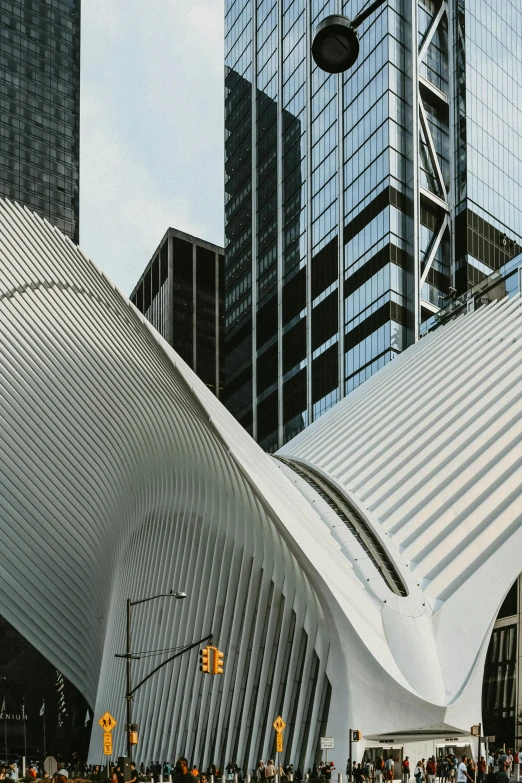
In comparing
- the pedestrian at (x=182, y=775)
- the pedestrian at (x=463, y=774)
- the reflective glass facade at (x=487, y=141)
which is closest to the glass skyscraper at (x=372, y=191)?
the reflective glass facade at (x=487, y=141)

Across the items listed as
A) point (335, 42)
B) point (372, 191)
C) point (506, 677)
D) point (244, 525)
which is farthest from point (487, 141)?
point (335, 42)

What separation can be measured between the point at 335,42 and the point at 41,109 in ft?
467

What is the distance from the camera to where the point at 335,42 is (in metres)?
6.63

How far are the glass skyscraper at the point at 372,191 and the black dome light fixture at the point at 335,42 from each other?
6895 cm

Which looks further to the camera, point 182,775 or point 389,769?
point 389,769

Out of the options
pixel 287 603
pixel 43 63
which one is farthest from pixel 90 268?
pixel 43 63

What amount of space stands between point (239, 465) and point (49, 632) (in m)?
22.2

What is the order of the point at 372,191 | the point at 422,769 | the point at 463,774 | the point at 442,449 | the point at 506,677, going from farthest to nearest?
the point at 372,191, the point at 442,449, the point at 506,677, the point at 422,769, the point at 463,774

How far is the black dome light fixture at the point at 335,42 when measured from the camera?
6.53m

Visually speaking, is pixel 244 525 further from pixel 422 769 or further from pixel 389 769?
pixel 422 769

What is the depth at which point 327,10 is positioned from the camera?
9519 centimetres

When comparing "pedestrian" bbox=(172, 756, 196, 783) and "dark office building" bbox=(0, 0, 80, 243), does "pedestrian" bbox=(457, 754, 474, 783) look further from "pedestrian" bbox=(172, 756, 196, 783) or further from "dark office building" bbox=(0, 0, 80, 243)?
"dark office building" bbox=(0, 0, 80, 243)

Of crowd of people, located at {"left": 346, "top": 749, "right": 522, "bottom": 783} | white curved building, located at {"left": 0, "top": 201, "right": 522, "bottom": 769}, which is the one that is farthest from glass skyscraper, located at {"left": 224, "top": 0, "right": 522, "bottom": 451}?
crowd of people, located at {"left": 346, "top": 749, "right": 522, "bottom": 783}

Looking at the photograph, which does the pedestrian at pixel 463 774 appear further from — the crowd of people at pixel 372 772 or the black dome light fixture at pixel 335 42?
the black dome light fixture at pixel 335 42
